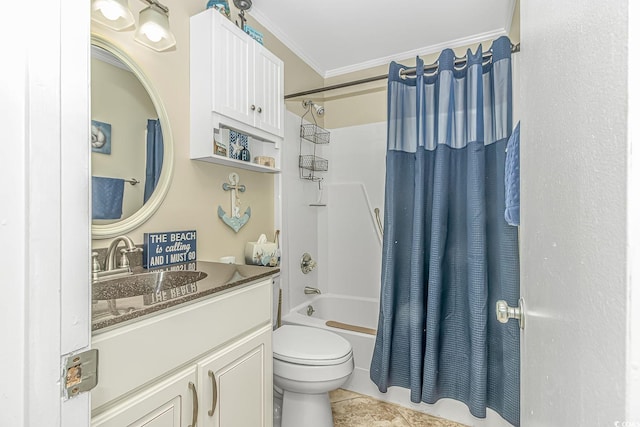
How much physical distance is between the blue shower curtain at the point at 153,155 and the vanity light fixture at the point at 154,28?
0.33 metres

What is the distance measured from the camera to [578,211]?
1.23 feet

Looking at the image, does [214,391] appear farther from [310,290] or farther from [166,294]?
[310,290]

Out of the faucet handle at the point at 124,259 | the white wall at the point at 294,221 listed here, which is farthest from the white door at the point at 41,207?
the white wall at the point at 294,221

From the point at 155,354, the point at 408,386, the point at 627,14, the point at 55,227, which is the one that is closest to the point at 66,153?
the point at 55,227

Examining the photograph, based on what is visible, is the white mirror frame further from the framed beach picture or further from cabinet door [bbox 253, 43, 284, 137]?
cabinet door [bbox 253, 43, 284, 137]

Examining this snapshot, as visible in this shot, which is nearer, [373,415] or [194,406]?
[194,406]

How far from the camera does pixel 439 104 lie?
1817 mm

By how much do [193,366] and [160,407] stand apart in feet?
0.39

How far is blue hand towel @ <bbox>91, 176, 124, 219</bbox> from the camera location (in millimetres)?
1146

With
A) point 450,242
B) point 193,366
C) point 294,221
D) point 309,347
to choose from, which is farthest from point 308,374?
point 294,221

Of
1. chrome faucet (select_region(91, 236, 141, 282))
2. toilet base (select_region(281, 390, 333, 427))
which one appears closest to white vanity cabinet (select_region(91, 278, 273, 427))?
toilet base (select_region(281, 390, 333, 427))

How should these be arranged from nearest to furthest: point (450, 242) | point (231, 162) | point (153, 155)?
point (153, 155)
point (231, 162)
point (450, 242)
